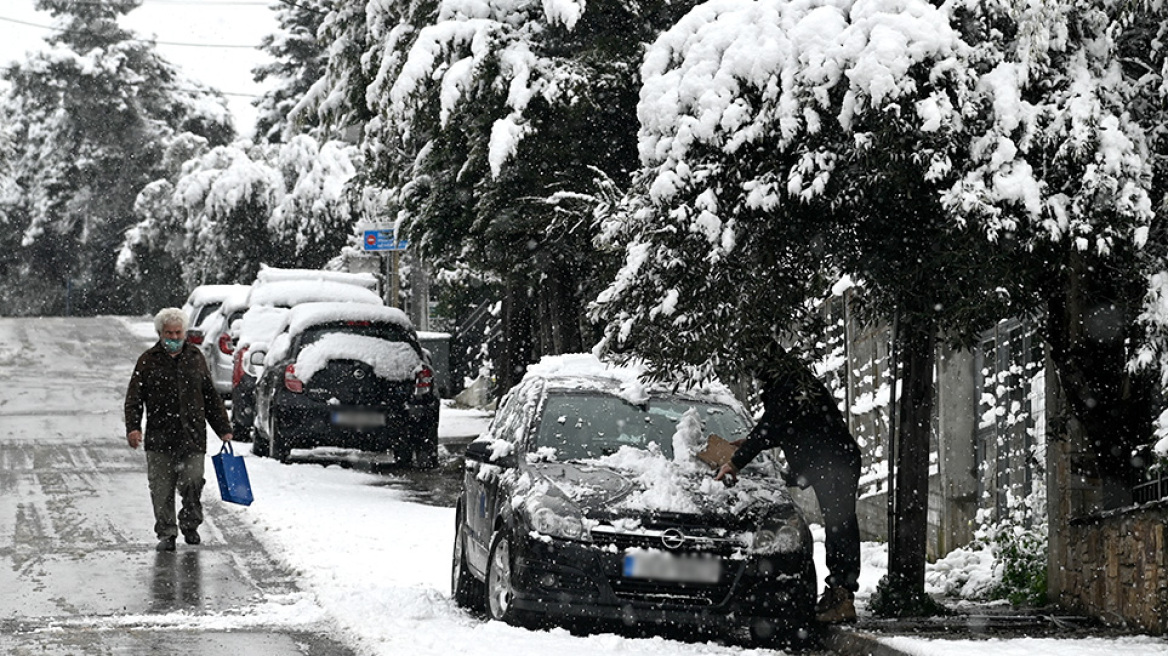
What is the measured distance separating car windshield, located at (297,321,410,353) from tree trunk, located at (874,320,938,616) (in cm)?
956

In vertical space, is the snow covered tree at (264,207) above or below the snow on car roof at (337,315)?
above

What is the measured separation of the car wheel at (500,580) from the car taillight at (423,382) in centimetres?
911

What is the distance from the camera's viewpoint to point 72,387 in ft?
91.9

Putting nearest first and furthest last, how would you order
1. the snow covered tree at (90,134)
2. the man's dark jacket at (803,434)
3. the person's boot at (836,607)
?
the person's boot at (836,607)
the man's dark jacket at (803,434)
the snow covered tree at (90,134)

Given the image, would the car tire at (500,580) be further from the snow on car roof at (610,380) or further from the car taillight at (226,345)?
the car taillight at (226,345)

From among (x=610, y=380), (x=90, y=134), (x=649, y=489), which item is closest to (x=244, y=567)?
(x=610, y=380)

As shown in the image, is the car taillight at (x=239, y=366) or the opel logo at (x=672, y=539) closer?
the opel logo at (x=672, y=539)

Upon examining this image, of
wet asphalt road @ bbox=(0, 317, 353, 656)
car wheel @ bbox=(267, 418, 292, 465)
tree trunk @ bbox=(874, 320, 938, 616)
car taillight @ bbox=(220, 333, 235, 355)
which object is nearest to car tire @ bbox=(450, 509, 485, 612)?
wet asphalt road @ bbox=(0, 317, 353, 656)

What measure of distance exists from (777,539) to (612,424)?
1.35 metres

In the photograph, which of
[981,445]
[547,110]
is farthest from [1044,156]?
[547,110]

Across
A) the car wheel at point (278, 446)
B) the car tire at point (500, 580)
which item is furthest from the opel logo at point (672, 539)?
the car wheel at point (278, 446)

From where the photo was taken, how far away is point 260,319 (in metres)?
21.8

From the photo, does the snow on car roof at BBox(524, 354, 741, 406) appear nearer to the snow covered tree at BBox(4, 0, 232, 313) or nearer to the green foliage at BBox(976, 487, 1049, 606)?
the green foliage at BBox(976, 487, 1049, 606)

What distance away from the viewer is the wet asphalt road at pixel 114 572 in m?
8.71
